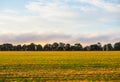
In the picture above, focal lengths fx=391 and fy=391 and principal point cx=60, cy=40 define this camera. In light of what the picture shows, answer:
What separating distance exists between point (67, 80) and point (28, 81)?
2.13 m

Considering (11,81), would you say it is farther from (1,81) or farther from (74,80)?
(74,80)

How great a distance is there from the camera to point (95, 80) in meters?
21.5

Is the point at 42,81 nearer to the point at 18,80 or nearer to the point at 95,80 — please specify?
the point at 18,80

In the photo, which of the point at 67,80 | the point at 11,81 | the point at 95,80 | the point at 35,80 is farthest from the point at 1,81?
the point at 95,80

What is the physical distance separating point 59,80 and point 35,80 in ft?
4.45

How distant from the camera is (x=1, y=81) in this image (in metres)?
21.3

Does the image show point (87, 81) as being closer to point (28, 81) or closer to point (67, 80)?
point (67, 80)

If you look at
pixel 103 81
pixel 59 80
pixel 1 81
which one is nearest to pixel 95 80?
pixel 103 81

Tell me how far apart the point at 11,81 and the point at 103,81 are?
4977 mm

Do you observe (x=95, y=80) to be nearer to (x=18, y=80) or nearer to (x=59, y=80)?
(x=59, y=80)

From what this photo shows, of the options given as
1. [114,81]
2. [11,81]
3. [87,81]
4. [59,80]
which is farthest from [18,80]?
[114,81]

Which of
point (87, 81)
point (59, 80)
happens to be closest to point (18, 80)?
point (59, 80)

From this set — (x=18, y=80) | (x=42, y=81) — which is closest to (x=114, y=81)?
(x=42, y=81)

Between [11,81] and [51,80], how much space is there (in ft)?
7.16
